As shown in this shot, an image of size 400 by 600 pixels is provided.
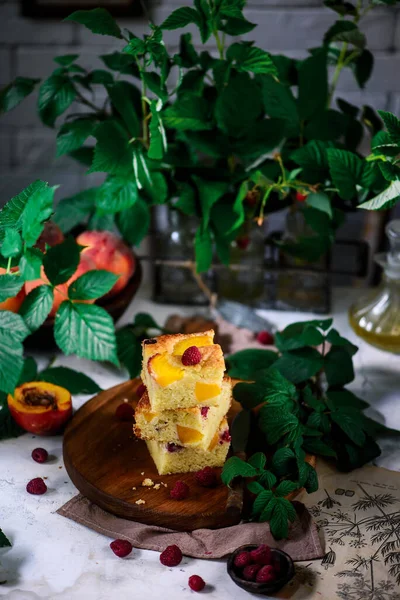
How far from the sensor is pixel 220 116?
4.35 feet

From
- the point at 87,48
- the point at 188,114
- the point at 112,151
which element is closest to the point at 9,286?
the point at 112,151

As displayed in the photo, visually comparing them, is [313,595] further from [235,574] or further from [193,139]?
[193,139]

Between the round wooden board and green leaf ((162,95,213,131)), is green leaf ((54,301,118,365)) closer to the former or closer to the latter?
the round wooden board

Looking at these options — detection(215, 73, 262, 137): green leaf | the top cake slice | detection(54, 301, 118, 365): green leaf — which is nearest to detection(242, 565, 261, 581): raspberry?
the top cake slice

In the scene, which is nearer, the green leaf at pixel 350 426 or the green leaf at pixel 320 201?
the green leaf at pixel 350 426

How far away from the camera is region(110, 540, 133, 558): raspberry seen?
96 centimetres

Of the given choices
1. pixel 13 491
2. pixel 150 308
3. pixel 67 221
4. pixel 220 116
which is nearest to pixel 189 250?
pixel 150 308

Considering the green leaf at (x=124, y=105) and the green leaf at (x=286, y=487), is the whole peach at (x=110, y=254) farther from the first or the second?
the green leaf at (x=286, y=487)

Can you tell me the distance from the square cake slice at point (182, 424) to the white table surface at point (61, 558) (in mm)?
141

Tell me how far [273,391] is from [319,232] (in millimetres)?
392

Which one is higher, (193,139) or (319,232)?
(193,139)

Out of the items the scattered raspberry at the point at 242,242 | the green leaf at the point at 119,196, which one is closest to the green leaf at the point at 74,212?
the green leaf at the point at 119,196

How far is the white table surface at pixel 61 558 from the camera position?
92cm

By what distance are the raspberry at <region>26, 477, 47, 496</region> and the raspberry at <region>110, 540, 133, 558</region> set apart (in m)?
0.16
